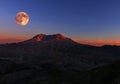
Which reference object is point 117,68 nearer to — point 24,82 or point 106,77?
point 106,77

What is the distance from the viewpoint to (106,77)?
12169 centimetres

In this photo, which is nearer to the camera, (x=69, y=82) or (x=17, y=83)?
(x=69, y=82)

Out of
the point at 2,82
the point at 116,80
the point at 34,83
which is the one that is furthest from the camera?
the point at 2,82

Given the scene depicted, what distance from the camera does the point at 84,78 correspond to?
437 ft

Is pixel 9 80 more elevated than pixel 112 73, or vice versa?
pixel 112 73

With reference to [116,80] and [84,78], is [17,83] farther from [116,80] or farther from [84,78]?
[116,80]

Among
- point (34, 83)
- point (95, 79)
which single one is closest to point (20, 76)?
point (34, 83)

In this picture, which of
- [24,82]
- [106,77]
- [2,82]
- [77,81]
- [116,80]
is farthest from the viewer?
[2,82]

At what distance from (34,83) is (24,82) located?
15.0 m

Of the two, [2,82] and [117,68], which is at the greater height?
[117,68]

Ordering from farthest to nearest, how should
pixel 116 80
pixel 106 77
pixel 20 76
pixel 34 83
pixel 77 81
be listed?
pixel 20 76
pixel 34 83
pixel 77 81
pixel 106 77
pixel 116 80

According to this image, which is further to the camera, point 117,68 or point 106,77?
point 117,68

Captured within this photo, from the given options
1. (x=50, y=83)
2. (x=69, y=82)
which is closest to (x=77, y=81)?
(x=69, y=82)

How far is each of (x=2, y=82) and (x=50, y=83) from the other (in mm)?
52377
